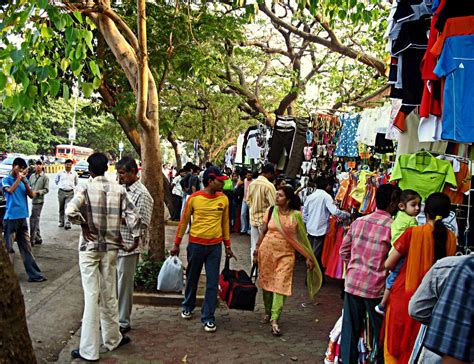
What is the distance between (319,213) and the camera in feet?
26.2

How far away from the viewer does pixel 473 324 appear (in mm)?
1941

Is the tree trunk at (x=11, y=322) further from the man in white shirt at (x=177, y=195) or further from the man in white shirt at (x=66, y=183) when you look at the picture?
the man in white shirt at (x=177, y=195)

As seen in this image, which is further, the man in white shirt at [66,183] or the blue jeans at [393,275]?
the man in white shirt at [66,183]

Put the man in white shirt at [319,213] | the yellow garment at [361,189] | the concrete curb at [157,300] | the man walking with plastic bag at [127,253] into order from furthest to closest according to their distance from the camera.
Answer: the man in white shirt at [319,213] < the yellow garment at [361,189] < the concrete curb at [157,300] < the man walking with plastic bag at [127,253]

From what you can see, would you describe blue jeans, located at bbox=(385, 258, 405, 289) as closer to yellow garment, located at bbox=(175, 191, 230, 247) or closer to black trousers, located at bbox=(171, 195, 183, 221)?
yellow garment, located at bbox=(175, 191, 230, 247)

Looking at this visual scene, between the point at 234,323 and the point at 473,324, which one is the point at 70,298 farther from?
the point at 473,324

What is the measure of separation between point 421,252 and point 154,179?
14.7 ft

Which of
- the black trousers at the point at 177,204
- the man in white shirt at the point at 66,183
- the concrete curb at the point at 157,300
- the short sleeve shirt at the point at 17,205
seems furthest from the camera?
the black trousers at the point at 177,204

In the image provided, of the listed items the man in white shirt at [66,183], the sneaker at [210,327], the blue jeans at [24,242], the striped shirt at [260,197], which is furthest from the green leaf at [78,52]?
the man in white shirt at [66,183]

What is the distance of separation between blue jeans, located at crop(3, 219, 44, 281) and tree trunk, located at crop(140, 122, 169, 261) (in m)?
1.90

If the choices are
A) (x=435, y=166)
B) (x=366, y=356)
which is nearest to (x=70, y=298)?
(x=366, y=356)

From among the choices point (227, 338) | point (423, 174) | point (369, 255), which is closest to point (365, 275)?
point (369, 255)

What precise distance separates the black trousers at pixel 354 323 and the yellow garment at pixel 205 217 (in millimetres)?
1920

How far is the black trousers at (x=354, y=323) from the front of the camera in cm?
428
